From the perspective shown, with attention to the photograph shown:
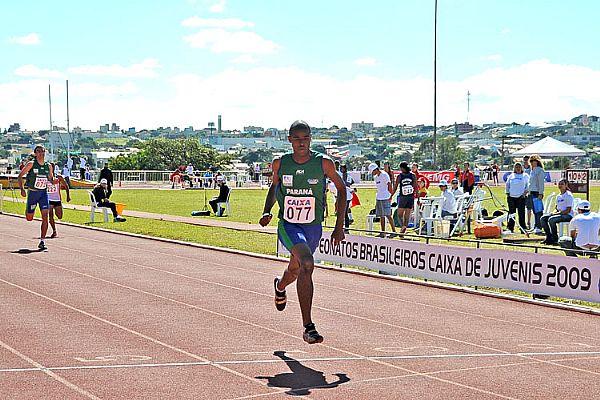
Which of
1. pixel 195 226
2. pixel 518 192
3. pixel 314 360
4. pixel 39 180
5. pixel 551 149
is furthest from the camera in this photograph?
pixel 551 149

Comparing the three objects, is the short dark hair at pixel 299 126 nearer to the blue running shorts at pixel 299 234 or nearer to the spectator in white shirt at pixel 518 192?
the blue running shorts at pixel 299 234

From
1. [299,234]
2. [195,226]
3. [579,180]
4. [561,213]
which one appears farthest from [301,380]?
[195,226]

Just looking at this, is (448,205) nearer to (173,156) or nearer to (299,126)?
(299,126)

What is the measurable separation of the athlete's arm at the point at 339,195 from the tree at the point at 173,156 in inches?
3267

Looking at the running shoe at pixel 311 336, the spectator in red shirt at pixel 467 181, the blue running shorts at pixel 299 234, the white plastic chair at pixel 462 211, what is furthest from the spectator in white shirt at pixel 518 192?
the running shoe at pixel 311 336

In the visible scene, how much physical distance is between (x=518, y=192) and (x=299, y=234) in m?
14.9

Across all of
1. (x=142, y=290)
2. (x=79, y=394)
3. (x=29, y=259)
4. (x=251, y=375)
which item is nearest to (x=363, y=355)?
(x=251, y=375)

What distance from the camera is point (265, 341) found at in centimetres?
939

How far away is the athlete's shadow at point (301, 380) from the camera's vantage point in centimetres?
737

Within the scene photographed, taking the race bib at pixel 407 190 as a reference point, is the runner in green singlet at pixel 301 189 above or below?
above

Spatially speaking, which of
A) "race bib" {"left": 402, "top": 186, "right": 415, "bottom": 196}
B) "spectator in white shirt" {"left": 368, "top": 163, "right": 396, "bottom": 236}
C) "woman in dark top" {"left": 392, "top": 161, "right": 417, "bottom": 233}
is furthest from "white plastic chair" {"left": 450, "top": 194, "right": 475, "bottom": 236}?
"spectator in white shirt" {"left": 368, "top": 163, "right": 396, "bottom": 236}

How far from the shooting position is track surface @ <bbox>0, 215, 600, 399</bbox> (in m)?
7.42

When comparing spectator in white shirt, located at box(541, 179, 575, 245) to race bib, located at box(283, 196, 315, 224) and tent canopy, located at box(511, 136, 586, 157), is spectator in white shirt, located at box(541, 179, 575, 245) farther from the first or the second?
tent canopy, located at box(511, 136, 586, 157)

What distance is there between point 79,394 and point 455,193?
17.8m
